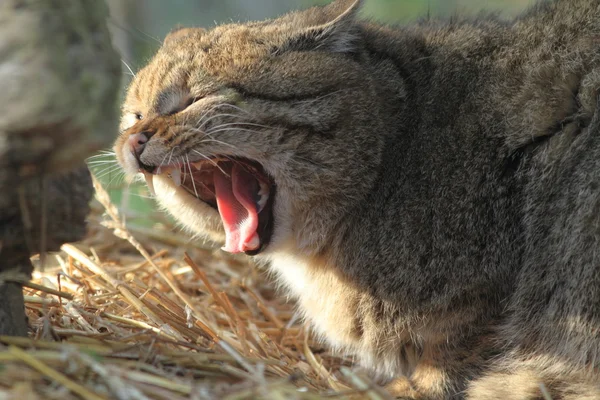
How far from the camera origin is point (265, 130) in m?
2.61

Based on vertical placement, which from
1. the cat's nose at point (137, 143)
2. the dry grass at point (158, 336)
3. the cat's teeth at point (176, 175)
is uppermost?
the cat's nose at point (137, 143)

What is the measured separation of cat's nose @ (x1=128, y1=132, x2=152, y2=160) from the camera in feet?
8.46

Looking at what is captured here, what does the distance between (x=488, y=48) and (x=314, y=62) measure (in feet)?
2.33

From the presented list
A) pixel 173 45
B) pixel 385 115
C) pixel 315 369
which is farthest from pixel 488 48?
pixel 315 369

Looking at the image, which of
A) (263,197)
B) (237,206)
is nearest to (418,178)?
(263,197)

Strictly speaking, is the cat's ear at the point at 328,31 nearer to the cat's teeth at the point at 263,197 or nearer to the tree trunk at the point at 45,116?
the cat's teeth at the point at 263,197

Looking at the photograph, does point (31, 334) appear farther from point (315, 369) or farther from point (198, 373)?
point (315, 369)

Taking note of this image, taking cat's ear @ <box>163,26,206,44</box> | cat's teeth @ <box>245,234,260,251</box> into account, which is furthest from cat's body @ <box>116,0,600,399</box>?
cat's ear @ <box>163,26,206,44</box>

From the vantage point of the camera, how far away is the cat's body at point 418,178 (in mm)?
2547

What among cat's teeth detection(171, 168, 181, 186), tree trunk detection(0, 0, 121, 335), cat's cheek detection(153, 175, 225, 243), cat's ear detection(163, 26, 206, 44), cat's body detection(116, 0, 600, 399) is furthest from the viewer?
cat's ear detection(163, 26, 206, 44)

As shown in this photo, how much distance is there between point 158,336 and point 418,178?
112cm

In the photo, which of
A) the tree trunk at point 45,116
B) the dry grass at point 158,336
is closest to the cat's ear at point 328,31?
the tree trunk at point 45,116

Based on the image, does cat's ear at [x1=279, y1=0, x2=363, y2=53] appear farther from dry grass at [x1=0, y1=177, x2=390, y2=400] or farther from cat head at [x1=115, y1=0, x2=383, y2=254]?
dry grass at [x1=0, y1=177, x2=390, y2=400]

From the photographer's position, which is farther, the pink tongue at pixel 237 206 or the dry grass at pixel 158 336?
the pink tongue at pixel 237 206
